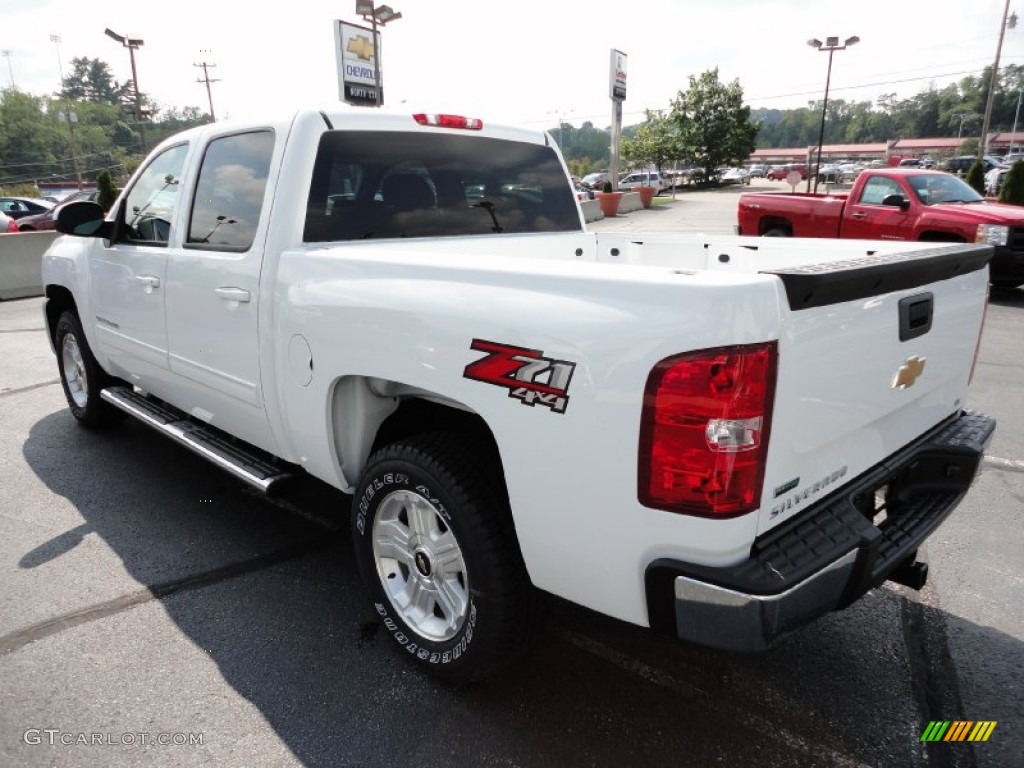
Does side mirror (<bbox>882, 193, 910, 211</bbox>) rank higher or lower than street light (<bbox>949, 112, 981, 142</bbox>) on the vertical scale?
lower

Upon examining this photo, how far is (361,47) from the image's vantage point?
2177cm

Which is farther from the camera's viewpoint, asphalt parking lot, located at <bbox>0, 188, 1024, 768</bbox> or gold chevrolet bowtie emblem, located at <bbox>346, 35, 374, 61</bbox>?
gold chevrolet bowtie emblem, located at <bbox>346, 35, 374, 61</bbox>

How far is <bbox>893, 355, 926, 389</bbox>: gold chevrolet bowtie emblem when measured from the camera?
2.18 meters

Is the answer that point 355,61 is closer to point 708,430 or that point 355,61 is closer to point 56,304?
point 56,304

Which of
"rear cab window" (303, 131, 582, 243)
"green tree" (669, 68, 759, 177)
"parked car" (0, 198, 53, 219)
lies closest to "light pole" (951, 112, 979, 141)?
"green tree" (669, 68, 759, 177)

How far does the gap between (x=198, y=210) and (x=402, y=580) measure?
213 centimetres

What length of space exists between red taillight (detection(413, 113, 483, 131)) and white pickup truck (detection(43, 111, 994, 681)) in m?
0.02

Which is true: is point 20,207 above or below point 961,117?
below

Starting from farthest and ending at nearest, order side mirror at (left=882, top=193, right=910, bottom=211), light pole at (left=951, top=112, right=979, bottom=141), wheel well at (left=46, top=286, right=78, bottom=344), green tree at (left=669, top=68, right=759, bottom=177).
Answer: light pole at (left=951, top=112, right=979, bottom=141), green tree at (left=669, top=68, right=759, bottom=177), side mirror at (left=882, top=193, right=910, bottom=211), wheel well at (left=46, top=286, right=78, bottom=344)

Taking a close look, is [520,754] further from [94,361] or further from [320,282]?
[94,361]

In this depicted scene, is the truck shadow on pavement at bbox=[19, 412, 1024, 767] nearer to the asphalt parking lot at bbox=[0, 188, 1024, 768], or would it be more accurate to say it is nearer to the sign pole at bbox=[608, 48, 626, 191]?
the asphalt parking lot at bbox=[0, 188, 1024, 768]

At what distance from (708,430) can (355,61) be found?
22.9m

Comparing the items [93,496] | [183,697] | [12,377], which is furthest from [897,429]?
[12,377]

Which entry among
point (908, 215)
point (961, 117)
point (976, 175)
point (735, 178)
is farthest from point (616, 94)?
point (961, 117)
